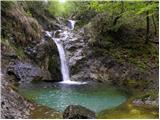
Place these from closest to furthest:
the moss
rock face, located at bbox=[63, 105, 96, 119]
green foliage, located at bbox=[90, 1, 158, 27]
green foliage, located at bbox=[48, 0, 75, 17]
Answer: rock face, located at bbox=[63, 105, 96, 119], the moss, green foliage, located at bbox=[90, 1, 158, 27], green foliage, located at bbox=[48, 0, 75, 17]

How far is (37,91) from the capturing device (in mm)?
16547

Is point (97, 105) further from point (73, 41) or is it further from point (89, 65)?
point (73, 41)

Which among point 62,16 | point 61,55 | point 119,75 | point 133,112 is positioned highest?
point 62,16

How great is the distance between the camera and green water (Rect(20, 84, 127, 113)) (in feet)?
47.8

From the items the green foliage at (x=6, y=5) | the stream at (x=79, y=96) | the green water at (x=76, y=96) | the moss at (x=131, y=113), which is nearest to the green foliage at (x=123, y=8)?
Answer: the stream at (x=79, y=96)

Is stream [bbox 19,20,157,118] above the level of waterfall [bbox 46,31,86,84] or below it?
below

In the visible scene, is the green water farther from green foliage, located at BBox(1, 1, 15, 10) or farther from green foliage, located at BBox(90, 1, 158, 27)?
green foliage, located at BBox(90, 1, 158, 27)

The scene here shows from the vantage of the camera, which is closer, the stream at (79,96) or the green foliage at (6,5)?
the stream at (79,96)

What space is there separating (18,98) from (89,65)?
9327 mm

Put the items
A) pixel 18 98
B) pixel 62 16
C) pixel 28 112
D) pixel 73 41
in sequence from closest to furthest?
1. pixel 28 112
2. pixel 18 98
3. pixel 73 41
4. pixel 62 16

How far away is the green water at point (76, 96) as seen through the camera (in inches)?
573

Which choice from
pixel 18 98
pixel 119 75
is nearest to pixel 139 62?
pixel 119 75

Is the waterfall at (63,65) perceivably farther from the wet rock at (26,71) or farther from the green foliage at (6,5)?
the green foliage at (6,5)

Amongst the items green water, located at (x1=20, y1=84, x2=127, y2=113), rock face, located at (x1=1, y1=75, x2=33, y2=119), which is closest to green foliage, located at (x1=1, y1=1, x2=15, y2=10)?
green water, located at (x1=20, y1=84, x2=127, y2=113)
